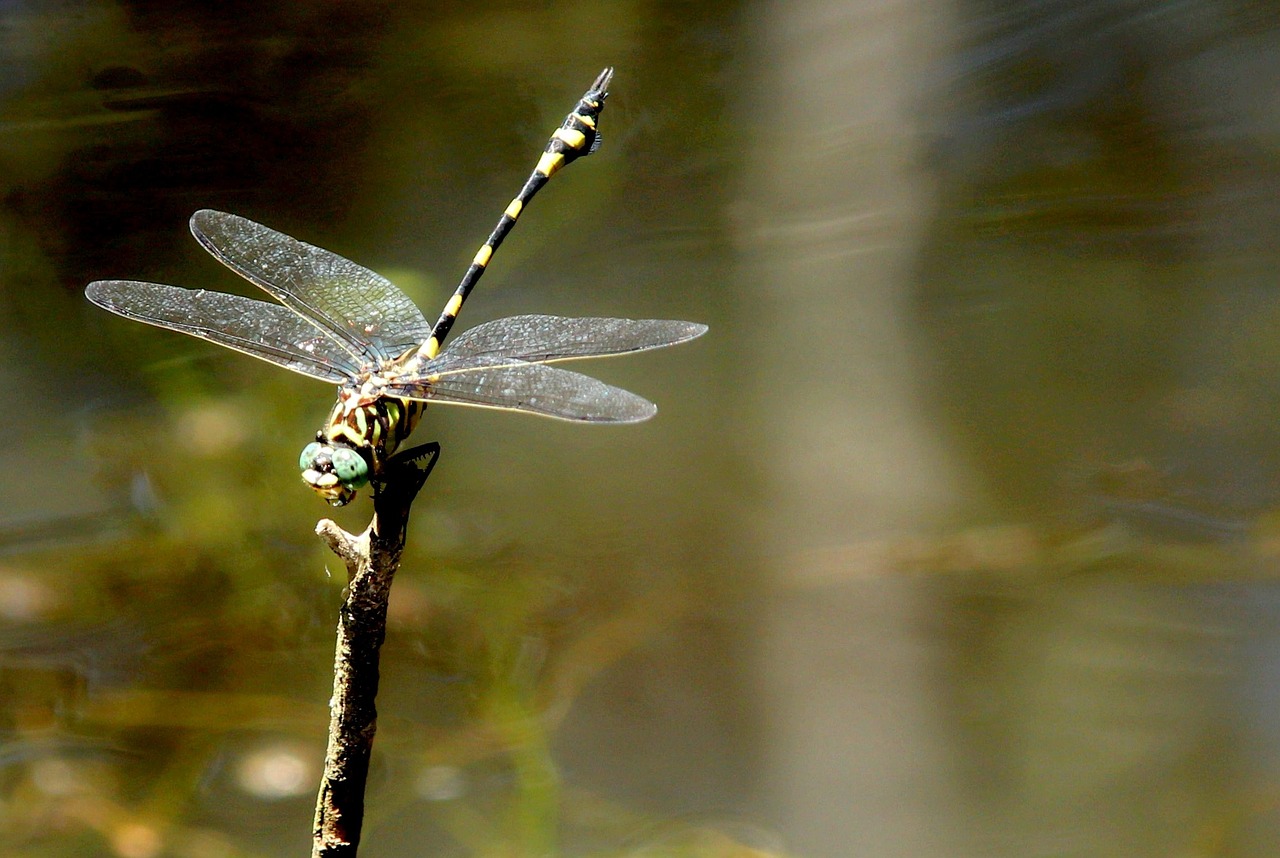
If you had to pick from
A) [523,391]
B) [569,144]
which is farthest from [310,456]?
[569,144]

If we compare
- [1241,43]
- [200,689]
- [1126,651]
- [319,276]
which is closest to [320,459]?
[319,276]

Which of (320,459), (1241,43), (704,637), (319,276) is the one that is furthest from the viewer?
(704,637)

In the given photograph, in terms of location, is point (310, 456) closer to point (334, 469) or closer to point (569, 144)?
point (334, 469)

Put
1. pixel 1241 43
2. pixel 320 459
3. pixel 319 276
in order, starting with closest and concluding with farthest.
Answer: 1. pixel 320 459
2. pixel 319 276
3. pixel 1241 43

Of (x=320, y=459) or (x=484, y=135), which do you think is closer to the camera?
(x=320, y=459)

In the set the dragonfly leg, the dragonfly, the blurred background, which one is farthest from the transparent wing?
the blurred background

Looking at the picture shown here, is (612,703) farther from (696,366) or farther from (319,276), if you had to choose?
(319,276)

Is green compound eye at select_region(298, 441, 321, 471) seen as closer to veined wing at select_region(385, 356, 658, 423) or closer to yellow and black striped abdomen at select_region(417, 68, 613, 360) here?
veined wing at select_region(385, 356, 658, 423)
